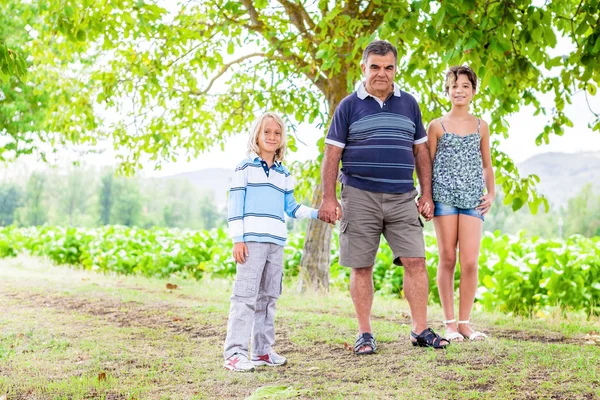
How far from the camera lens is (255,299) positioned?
430cm

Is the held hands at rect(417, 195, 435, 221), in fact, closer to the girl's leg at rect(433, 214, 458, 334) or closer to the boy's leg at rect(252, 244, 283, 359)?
the girl's leg at rect(433, 214, 458, 334)

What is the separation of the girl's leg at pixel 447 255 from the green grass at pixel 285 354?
1.02 ft

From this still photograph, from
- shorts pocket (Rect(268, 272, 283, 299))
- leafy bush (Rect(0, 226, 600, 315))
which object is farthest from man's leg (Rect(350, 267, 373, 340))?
leafy bush (Rect(0, 226, 600, 315))

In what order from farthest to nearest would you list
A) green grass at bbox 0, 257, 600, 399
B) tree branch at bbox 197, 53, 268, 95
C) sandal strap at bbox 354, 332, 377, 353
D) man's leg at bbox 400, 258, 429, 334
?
tree branch at bbox 197, 53, 268, 95
sandal strap at bbox 354, 332, 377, 353
man's leg at bbox 400, 258, 429, 334
green grass at bbox 0, 257, 600, 399

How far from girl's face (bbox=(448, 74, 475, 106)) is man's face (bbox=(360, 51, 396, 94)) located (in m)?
0.58

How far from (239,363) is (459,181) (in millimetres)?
1965

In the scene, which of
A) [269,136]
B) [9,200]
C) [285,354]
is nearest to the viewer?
[269,136]

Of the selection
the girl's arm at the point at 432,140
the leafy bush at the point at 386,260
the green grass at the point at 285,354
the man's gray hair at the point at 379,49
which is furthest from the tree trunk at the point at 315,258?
the man's gray hair at the point at 379,49

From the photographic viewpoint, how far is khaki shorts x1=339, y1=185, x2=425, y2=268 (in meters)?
4.52

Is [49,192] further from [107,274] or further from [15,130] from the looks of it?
[107,274]

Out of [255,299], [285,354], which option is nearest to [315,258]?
[285,354]

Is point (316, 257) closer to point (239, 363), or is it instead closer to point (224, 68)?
point (224, 68)

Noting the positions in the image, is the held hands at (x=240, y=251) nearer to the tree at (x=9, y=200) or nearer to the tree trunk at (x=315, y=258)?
the tree trunk at (x=315, y=258)

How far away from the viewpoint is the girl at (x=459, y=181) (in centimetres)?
474
